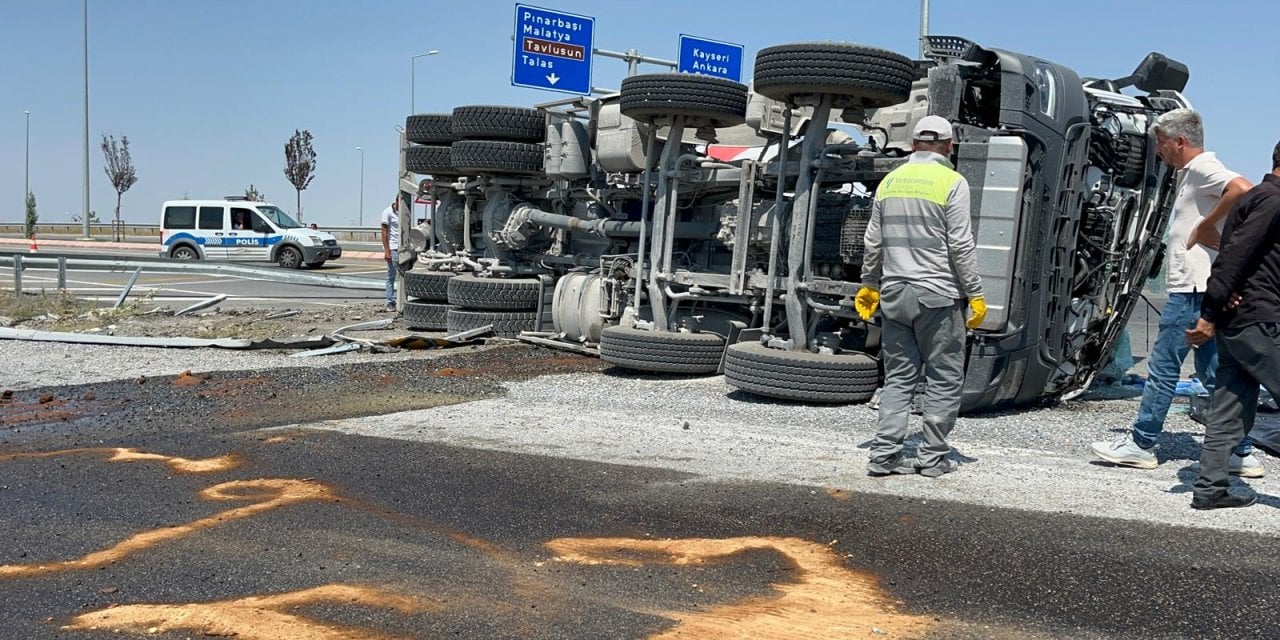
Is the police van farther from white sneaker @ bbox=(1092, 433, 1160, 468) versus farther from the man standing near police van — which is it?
white sneaker @ bbox=(1092, 433, 1160, 468)

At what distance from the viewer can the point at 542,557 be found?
171 inches

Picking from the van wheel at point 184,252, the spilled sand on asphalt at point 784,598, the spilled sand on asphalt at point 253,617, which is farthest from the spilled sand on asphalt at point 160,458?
the van wheel at point 184,252

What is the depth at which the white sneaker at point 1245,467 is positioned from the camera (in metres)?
5.62

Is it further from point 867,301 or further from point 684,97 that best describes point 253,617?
point 684,97

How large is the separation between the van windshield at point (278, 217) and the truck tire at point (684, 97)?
78.2 feet

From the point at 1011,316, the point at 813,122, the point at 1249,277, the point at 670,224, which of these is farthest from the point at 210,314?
the point at 1249,277

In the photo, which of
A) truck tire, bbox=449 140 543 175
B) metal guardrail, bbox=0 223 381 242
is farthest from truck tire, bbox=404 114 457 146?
metal guardrail, bbox=0 223 381 242

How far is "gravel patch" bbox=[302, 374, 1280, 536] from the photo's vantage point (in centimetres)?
531

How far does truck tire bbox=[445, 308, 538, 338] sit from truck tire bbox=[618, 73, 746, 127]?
11.6 ft

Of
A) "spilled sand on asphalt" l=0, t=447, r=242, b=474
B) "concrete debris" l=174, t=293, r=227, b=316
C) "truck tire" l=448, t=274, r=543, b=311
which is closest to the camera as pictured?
"spilled sand on asphalt" l=0, t=447, r=242, b=474

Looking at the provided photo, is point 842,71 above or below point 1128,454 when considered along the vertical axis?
above

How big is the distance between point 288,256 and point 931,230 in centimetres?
2734

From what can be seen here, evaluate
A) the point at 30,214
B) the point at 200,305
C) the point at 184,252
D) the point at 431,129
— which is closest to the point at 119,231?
the point at 30,214

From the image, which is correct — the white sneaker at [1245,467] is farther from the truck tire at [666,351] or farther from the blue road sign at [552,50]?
the blue road sign at [552,50]
